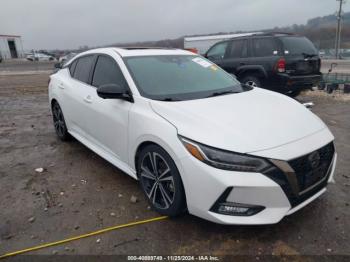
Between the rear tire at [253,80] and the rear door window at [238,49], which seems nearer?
the rear tire at [253,80]

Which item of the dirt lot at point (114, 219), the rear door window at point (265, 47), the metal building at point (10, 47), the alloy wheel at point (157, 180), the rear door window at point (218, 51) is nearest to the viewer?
the dirt lot at point (114, 219)

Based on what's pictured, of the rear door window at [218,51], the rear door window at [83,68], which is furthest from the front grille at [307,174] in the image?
the rear door window at [218,51]

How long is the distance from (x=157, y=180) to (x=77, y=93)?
214 cm

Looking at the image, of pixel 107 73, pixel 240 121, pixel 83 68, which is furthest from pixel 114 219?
pixel 83 68

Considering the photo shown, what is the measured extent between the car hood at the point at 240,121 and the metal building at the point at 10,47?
60301 millimetres

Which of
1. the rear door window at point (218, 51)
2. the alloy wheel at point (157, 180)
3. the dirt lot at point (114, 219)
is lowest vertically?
the dirt lot at point (114, 219)

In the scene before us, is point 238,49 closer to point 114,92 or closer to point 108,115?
point 108,115

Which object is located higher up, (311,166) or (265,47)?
(265,47)

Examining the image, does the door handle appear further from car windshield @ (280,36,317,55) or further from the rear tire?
car windshield @ (280,36,317,55)

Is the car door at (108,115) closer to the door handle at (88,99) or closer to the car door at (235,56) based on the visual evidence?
the door handle at (88,99)

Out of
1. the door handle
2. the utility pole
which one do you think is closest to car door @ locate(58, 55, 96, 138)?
the door handle

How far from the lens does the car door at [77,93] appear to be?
4266 millimetres

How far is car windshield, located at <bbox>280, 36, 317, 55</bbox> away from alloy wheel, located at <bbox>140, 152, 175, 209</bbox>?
5906 millimetres

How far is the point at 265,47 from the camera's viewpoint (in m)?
8.02
